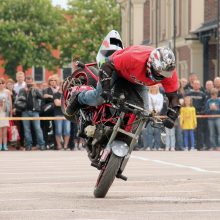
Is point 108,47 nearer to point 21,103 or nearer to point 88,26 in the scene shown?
point 21,103

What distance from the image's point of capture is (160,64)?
1262cm

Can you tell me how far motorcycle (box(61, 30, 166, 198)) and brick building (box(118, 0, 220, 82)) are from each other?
30882 mm

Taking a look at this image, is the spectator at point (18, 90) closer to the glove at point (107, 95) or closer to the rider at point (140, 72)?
the rider at point (140, 72)

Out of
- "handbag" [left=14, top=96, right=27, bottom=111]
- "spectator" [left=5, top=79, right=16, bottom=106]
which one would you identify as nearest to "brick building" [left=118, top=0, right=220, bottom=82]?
"spectator" [left=5, top=79, right=16, bottom=106]

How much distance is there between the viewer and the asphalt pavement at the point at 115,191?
11055 mm

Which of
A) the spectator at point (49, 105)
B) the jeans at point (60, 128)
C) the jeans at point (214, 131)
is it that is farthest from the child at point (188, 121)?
the spectator at point (49, 105)

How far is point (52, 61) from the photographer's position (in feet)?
314

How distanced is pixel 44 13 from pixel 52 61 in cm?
430

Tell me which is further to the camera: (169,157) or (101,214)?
(169,157)

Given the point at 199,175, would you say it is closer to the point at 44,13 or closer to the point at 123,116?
the point at 123,116

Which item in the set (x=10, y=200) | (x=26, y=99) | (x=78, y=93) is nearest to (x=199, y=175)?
(x=78, y=93)

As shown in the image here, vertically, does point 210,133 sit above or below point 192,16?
below

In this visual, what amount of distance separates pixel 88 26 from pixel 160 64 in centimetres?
7856

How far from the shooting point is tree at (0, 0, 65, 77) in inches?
3718
